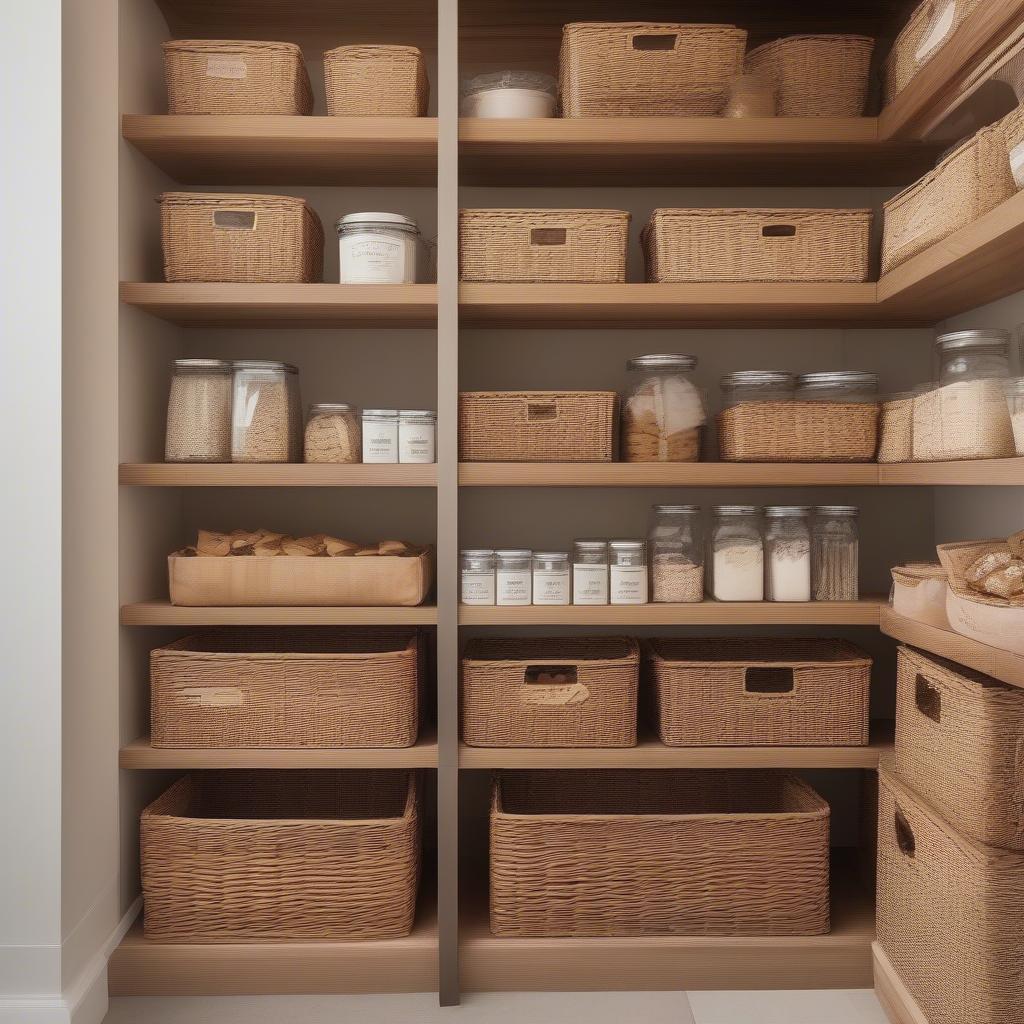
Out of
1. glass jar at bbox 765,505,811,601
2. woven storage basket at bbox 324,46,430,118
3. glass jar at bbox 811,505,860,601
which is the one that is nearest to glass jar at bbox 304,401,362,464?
woven storage basket at bbox 324,46,430,118

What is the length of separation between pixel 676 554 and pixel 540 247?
0.75 meters

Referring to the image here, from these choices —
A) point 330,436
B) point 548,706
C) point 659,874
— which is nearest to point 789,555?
point 548,706

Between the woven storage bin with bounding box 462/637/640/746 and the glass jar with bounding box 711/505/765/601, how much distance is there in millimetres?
287

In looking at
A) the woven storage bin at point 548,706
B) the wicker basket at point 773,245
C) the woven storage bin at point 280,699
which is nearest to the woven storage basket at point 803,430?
the wicker basket at point 773,245

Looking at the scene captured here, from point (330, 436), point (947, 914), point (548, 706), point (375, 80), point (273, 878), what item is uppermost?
point (375, 80)

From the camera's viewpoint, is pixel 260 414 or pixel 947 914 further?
pixel 260 414

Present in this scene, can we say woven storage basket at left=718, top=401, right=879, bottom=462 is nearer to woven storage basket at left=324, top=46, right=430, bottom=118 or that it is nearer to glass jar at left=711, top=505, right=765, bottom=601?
glass jar at left=711, top=505, right=765, bottom=601

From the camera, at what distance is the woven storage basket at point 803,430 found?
206 centimetres

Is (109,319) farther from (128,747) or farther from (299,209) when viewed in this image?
(128,747)

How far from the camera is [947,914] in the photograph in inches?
63.5

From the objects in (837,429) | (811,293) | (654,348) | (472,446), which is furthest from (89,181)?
(837,429)

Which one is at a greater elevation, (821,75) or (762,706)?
(821,75)

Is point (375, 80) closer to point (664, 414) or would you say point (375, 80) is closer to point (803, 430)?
point (664, 414)

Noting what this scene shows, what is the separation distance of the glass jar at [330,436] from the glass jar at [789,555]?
968mm
